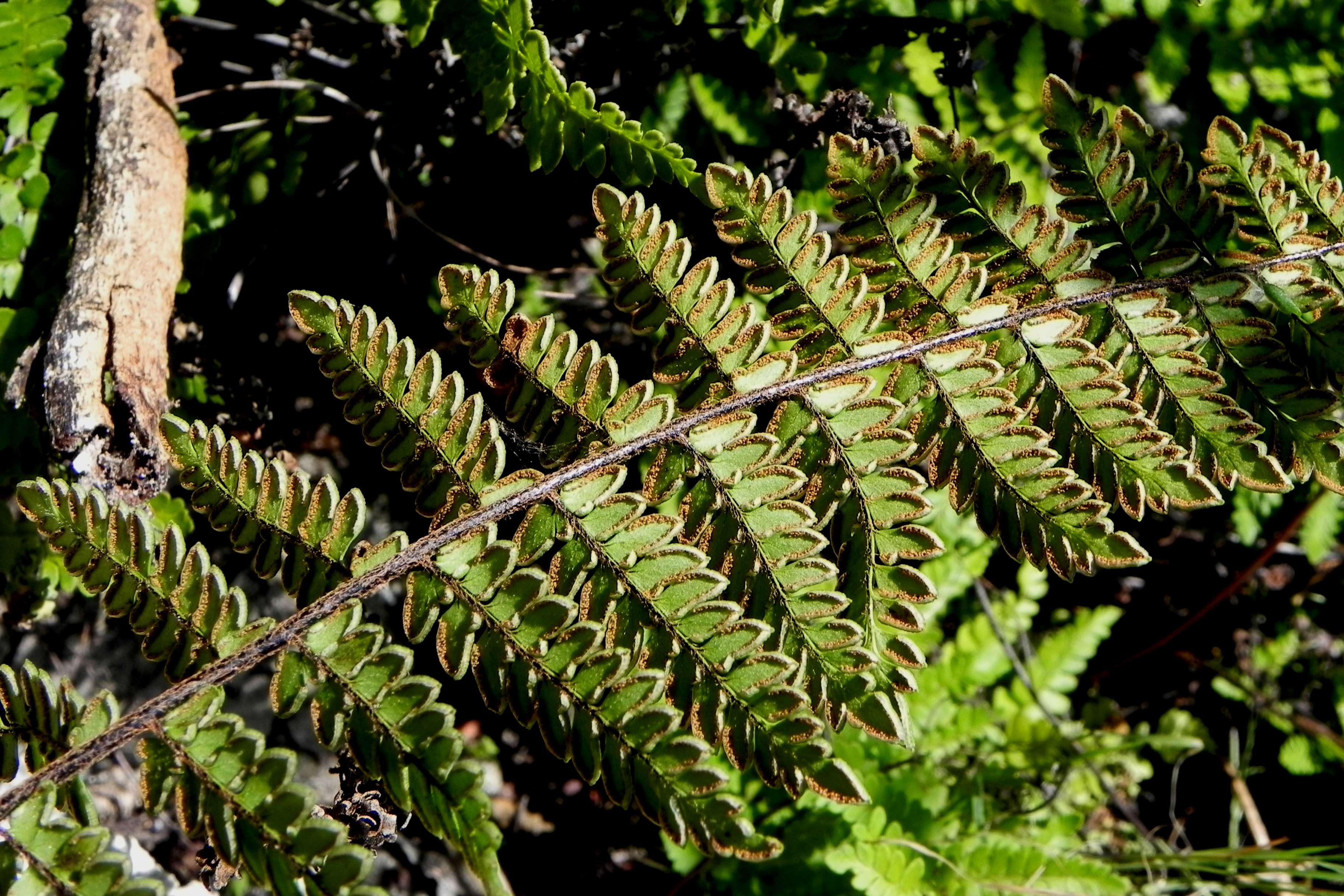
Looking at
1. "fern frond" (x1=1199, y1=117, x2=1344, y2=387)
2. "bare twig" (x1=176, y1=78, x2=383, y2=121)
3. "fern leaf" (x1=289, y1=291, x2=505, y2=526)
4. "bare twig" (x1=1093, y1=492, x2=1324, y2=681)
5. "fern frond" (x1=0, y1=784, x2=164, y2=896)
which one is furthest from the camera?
"bare twig" (x1=1093, y1=492, x2=1324, y2=681)

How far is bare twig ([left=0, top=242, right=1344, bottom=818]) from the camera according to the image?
1343 millimetres

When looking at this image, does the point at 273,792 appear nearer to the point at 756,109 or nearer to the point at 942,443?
the point at 942,443

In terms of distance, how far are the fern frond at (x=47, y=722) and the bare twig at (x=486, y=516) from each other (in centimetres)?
3

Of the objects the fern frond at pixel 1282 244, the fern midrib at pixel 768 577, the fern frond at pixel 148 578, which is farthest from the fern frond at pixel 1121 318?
the fern frond at pixel 148 578

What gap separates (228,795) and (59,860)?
228 millimetres

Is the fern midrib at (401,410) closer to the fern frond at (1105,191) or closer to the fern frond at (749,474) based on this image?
the fern frond at (749,474)

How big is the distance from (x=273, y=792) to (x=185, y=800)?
0.13 m

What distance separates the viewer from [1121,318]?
1613mm

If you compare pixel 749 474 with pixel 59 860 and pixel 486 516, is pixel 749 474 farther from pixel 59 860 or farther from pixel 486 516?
pixel 59 860

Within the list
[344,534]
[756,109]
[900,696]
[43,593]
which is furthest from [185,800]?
[756,109]

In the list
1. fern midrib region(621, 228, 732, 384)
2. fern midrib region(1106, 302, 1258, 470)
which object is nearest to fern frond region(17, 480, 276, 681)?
fern midrib region(621, 228, 732, 384)

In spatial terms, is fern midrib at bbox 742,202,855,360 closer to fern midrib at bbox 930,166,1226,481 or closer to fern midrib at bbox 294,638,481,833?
fern midrib at bbox 930,166,1226,481

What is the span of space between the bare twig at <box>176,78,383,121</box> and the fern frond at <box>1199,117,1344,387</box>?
1877 millimetres

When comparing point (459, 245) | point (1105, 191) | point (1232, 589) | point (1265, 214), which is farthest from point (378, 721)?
point (1232, 589)
